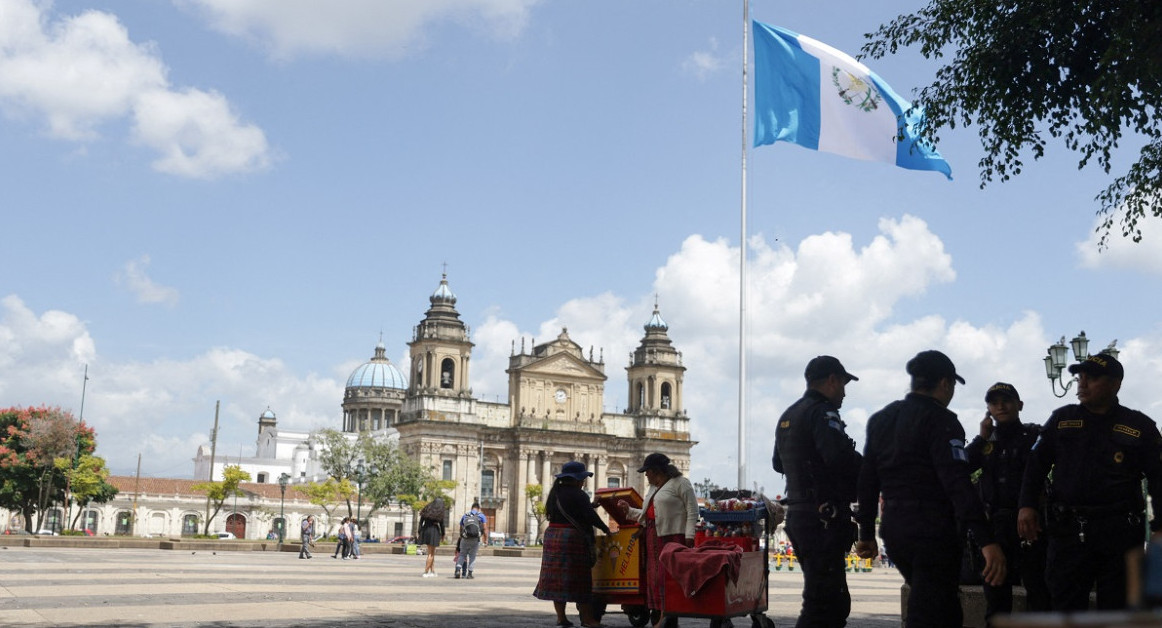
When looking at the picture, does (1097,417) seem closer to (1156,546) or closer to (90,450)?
(1156,546)

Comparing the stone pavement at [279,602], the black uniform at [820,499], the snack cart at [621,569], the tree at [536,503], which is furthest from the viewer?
the tree at [536,503]

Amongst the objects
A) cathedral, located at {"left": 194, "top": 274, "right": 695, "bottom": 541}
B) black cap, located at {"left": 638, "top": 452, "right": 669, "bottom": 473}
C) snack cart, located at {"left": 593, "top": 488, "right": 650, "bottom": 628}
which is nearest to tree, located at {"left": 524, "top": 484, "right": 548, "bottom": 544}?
cathedral, located at {"left": 194, "top": 274, "right": 695, "bottom": 541}

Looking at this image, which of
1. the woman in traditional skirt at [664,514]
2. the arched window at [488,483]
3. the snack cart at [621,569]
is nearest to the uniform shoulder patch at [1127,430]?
the woman in traditional skirt at [664,514]

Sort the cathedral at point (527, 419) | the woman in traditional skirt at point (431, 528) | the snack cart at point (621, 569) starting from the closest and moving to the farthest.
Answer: the snack cart at point (621, 569)
the woman in traditional skirt at point (431, 528)
the cathedral at point (527, 419)

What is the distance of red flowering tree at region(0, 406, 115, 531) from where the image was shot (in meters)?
52.0

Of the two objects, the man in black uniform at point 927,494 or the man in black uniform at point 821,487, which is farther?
the man in black uniform at point 821,487

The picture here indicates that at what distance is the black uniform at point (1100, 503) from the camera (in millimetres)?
5723

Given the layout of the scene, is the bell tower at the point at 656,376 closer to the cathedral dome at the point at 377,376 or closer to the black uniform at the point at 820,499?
the cathedral dome at the point at 377,376

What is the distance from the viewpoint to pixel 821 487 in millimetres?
6660

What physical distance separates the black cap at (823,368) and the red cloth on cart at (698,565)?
2.13 metres

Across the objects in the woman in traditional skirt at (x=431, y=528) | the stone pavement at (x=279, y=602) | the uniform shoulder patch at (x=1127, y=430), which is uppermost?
the uniform shoulder patch at (x=1127, y=430)

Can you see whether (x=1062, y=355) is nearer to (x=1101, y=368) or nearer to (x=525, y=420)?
(x=1101, y=368)

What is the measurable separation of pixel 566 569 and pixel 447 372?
244ft

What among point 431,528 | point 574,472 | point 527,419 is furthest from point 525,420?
point 574,472
